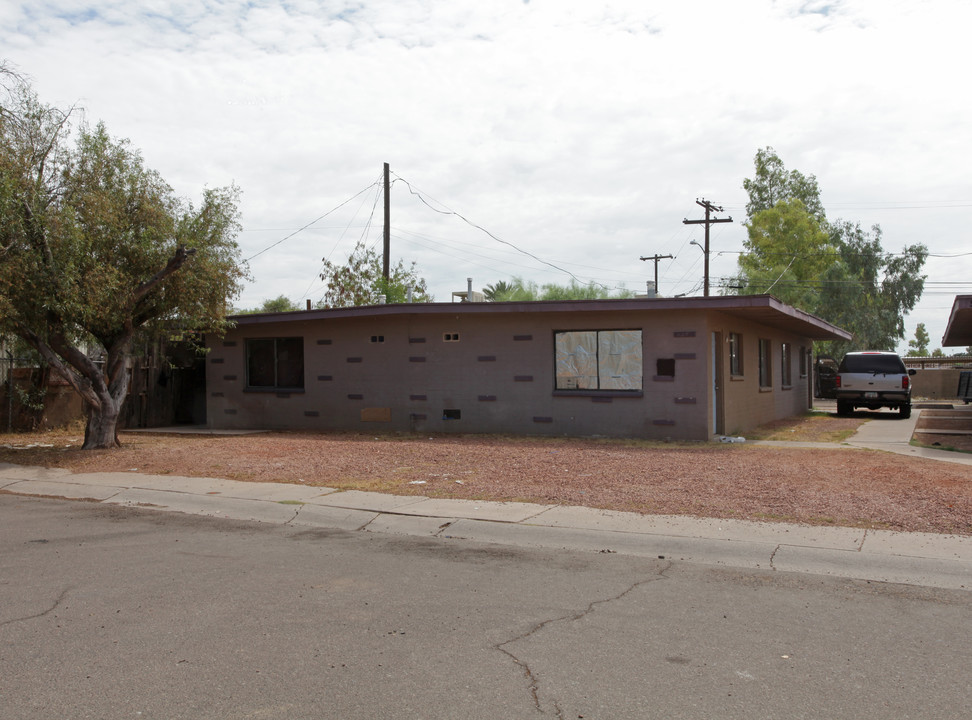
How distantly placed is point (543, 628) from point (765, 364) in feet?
60.3

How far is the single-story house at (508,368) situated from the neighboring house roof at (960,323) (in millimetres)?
3158

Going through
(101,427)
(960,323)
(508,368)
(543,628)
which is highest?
(960,323)

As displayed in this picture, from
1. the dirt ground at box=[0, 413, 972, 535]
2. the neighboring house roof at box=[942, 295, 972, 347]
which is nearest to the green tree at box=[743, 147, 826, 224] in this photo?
the neighboring house roof at box=[942, 295, 972, 347]

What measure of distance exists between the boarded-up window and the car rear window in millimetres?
10481

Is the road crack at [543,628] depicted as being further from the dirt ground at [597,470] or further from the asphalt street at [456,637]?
the dirt ground at [597,470]

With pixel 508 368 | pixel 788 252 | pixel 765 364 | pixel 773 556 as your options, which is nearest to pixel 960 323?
pixel 765 364

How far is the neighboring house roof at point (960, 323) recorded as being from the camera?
1523cm

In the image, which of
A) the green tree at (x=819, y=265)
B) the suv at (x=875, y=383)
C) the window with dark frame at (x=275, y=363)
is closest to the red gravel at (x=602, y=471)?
the window with dark frame at (x=275, y=363)

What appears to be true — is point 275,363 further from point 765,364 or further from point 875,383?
point 875,383

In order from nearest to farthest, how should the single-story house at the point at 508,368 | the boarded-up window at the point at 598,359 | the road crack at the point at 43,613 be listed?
the road crack at the point at 43,613 → the single-story house at the point at 508,368 → the boarded-up window at the point at 598,359

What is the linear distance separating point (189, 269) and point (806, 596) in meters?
12.1

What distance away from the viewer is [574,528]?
8.09 meters

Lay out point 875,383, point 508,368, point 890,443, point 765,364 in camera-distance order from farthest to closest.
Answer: point 875,383, point 765,364, point 508,368, point 890,443

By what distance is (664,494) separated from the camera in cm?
970
